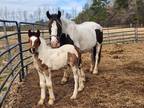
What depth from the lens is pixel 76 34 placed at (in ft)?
28.5

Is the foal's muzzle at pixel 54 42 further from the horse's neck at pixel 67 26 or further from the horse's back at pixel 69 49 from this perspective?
the horse's neck at pixel 67 26

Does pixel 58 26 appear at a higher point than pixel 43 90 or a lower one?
higher

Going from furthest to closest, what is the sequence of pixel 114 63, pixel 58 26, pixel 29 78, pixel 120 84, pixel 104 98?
1. pixel 114 63
2. pixel 29 78
3. pixel 120 84
4. pixel 58 26
5. pixel 104 98

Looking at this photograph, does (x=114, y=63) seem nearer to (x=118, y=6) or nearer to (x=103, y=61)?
(x=103, y=61)

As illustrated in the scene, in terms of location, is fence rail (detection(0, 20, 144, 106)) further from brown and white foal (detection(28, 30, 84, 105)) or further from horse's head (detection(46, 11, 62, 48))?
horse's head (detection(46, 11, 62, 48))

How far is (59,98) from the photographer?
287 inches

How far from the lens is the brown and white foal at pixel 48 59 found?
6656 mm

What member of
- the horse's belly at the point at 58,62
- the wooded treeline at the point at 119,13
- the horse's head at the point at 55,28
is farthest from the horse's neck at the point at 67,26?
the wooded treeline at the point at 119,13

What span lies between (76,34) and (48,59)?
76.4 inches

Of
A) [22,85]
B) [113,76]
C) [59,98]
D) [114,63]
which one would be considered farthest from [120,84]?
[114,63]

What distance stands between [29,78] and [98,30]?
2.25m

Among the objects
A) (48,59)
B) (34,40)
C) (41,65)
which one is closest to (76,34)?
(48,59)

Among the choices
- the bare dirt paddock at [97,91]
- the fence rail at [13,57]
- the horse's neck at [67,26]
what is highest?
A: the horse's neck at [67,26]

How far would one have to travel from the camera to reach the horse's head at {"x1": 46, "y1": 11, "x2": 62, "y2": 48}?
736 centimetres
